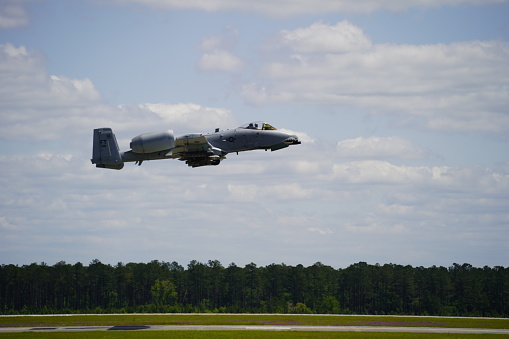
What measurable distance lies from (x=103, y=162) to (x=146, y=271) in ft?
266

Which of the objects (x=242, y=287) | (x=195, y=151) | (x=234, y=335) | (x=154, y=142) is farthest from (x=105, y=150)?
(x=242, y=287)

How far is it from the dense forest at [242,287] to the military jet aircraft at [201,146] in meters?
64.4

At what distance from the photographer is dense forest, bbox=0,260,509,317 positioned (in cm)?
12350

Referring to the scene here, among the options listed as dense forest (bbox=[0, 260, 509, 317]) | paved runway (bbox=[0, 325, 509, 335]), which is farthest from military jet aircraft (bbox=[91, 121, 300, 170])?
dense forest (bbox=[0, 260, 509, 317])

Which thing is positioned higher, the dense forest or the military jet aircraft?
the military jet aircraft

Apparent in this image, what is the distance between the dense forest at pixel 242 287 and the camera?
124 metres

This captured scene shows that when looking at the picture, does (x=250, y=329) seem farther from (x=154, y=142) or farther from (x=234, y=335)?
(x=154, y=142)

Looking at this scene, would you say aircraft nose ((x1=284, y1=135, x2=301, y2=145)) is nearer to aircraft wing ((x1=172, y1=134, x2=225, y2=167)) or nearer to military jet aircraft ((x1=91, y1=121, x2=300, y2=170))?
military jet aircraft ((x1=91, y1=121, x2=300, y2=170))

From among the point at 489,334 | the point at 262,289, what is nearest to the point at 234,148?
the point at 489,334

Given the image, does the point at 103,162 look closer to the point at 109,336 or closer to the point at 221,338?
the point at 109,336

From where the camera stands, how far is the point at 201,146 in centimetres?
5691

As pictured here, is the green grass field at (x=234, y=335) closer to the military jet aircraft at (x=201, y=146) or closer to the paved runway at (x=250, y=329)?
the paved runway at (x=250, y=329)

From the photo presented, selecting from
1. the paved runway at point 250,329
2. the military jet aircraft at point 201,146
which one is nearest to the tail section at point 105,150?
the military jet aircraft at point 201,146

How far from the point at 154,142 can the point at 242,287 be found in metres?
84.8
